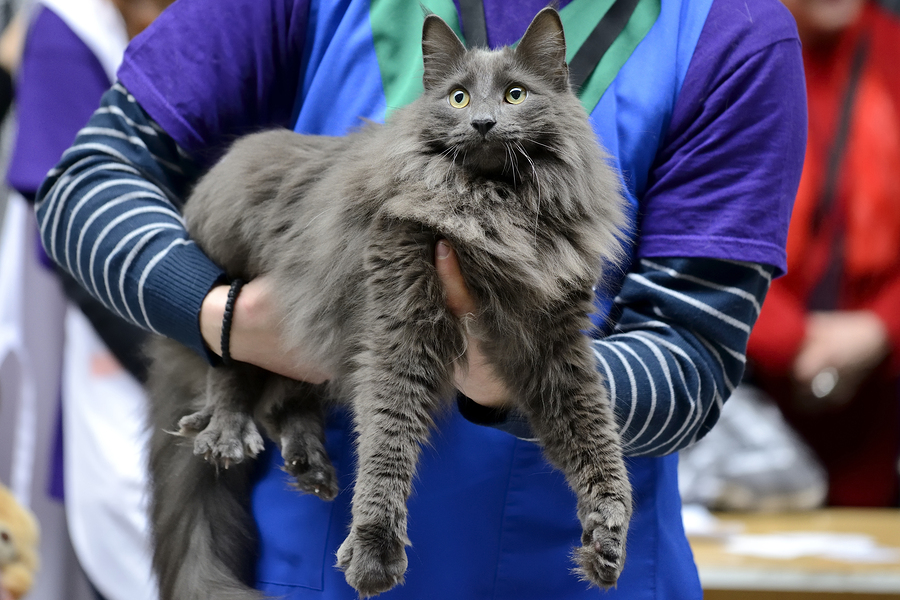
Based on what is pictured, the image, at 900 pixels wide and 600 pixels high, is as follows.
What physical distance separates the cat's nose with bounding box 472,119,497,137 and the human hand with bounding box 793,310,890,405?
2204 millimetres

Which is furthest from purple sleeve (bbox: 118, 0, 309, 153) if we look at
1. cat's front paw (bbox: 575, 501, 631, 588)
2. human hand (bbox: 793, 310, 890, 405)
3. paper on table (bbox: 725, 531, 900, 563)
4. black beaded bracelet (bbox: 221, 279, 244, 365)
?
human hand (bbox: 793, 310, 890, 405)

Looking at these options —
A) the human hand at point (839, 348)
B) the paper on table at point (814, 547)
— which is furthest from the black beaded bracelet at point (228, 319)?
the human hand at point (839, 348)

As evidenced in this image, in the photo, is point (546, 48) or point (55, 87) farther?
point (55, 87)

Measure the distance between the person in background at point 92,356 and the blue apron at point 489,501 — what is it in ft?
3.45

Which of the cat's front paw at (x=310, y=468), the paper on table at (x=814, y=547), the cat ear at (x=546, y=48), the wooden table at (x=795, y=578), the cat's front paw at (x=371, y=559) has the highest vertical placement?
the cat ear at (x=546, y=48)

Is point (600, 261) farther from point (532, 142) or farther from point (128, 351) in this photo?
point (128, 351)

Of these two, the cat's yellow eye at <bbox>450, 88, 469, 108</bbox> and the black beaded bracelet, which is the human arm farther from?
the cat's yellow eye at <bbox>450, 88, 469, 108</bbox>

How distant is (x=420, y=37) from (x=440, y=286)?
1.48 ft

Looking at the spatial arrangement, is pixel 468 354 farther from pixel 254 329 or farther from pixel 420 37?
pixel 420 37

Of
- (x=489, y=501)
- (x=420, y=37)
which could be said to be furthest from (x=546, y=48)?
(x=489, y=501)

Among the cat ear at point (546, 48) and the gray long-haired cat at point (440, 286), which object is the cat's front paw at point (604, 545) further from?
the cat ear at point (546, 48)

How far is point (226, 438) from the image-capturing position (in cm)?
119

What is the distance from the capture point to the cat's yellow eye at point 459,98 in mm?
1053

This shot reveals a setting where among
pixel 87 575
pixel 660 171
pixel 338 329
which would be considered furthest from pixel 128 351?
pixel 660 171
